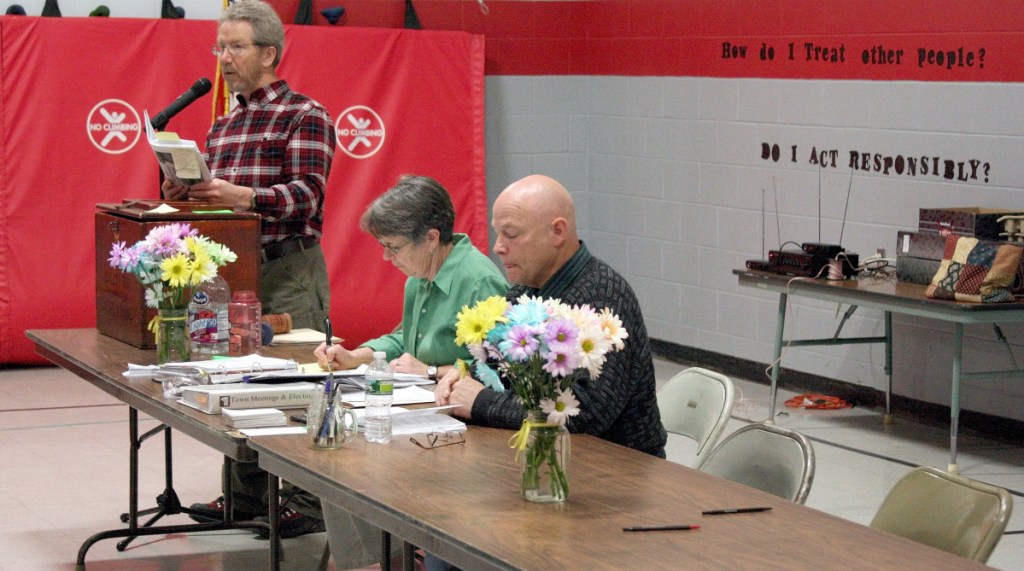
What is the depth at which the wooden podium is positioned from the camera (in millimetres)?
4301

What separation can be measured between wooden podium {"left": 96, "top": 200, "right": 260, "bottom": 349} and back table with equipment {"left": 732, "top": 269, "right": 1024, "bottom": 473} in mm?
2740

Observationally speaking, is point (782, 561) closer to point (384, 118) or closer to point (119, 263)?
point (119, 263)

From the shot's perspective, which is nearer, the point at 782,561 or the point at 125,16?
the point at 782,561

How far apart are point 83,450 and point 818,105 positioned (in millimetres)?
3986

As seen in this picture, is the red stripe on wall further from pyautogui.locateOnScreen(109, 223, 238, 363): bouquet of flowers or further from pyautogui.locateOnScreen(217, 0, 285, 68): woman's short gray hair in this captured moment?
pyautogui.locateOnScreen(109, 223, 238, 363): bouquet of flowers

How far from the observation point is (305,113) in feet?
15.8

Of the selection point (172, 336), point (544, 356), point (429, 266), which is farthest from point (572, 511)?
point (172, 336)

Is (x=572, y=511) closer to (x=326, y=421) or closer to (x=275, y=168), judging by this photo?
(x=326, y=421)

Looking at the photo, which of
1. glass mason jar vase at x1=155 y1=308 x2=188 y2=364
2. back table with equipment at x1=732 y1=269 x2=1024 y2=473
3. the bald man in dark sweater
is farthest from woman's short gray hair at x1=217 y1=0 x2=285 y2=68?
back table with equipment at x1=732 y1=269 x2=1024 y2=473

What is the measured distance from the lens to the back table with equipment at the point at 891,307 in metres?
5.54

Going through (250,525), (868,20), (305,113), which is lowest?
(250,525)

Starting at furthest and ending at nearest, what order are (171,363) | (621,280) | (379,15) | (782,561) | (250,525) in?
(379,15)
(250,525)
(171,363)
(621,280)
(782,561)

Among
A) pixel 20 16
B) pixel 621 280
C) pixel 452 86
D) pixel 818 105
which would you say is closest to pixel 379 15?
pixel 452 86

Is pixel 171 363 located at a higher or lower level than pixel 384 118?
lower
